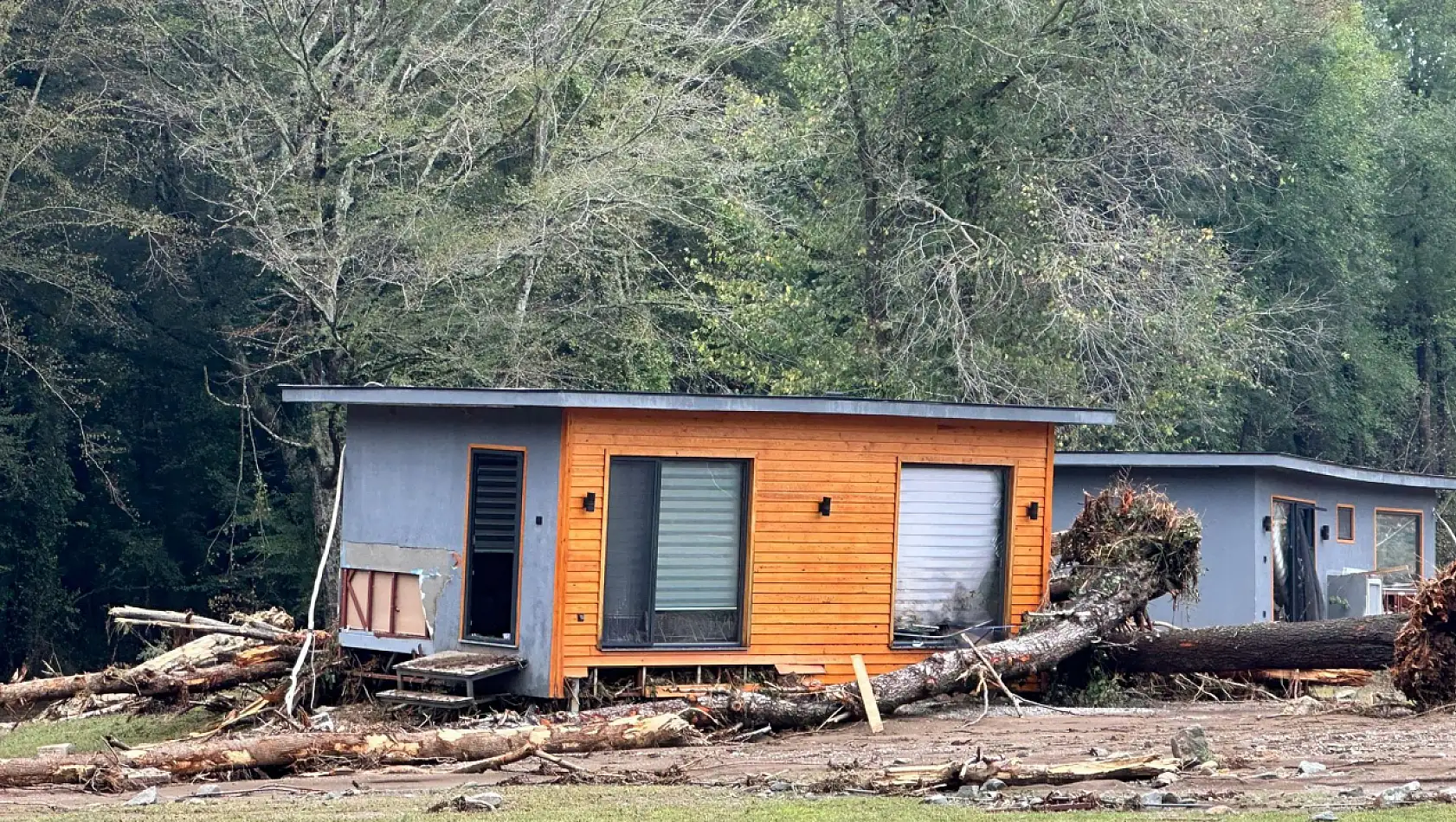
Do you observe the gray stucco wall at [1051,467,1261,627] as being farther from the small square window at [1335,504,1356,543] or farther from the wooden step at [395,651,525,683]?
the wooden step at [395,651,525,683]

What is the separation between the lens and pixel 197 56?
28875 millimetres

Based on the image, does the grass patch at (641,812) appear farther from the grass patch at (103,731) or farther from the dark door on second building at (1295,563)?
the dark door on second building at (1295,563)

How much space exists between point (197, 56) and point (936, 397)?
46.9ft

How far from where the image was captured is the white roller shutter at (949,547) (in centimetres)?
1573

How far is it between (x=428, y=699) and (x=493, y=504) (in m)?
1.82

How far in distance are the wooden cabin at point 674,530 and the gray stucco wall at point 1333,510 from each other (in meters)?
5.47

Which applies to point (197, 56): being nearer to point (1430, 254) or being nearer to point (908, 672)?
point (908, 672)

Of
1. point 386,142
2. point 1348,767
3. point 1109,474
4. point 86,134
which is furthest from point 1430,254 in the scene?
point 1348,767

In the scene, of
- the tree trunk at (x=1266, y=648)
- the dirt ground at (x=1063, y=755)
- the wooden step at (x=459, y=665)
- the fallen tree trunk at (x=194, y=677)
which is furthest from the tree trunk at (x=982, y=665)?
Result: the fallen tree trunk at (x=194, y=677)

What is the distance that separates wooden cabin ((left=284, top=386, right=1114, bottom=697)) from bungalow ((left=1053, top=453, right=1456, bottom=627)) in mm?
4352

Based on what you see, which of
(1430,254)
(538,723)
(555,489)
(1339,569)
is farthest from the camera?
(1430,254)

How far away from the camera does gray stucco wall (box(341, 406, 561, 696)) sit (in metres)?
14.1

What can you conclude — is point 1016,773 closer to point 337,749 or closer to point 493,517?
point 337,749

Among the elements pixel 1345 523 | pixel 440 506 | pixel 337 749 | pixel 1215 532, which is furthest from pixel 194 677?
pixel 1345 523
